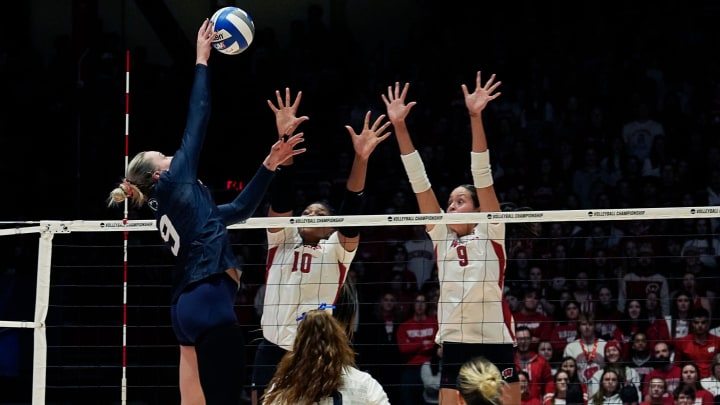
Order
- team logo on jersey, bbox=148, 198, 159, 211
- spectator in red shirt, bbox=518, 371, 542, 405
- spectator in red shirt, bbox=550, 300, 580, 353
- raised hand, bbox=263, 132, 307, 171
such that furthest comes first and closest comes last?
spectator in red shirt, bbox=550, 300, 580, 353 → spectator in red shirt, bbox=518, 371, 542, 405 → raised hand, bbox=263, 132, 307, 171 → team logo on jersey, bbox=148, 198, 159, 211

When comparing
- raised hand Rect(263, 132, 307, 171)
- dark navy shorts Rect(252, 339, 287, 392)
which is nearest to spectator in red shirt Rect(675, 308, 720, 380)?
dark navy shorts Rect(252, 339, 287, 392)

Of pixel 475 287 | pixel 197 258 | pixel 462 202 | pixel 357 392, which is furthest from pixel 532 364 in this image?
pixel 197 258

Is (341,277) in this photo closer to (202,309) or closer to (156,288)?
(202,309)

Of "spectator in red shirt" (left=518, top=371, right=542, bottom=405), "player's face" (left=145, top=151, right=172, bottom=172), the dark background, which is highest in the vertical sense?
the dark background

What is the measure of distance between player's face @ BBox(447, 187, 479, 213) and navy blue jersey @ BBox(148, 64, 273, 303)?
2.07 metres

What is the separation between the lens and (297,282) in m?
7.09

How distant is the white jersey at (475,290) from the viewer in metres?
6.68

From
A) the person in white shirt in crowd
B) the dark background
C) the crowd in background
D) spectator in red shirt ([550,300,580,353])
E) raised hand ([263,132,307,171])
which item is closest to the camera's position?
raised hand ([263,132,307,171])

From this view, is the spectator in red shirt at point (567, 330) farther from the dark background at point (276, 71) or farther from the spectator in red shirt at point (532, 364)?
the dark background at point (276, 71)

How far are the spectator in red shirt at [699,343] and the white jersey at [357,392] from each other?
5.71m

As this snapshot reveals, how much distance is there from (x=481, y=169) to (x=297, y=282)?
4.49 ft

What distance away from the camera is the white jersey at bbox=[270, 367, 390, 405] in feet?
16.4

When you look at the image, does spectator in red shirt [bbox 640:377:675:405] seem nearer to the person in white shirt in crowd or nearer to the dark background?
the person in white shirt in crowd

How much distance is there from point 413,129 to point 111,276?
13.5 ft
